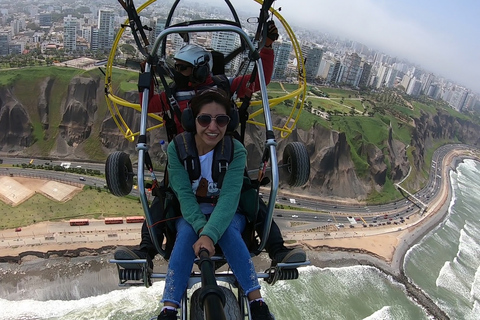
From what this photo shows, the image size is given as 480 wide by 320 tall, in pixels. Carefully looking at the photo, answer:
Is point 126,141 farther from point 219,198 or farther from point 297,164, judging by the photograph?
point 219,198

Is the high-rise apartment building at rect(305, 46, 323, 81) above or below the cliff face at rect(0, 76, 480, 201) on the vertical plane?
above

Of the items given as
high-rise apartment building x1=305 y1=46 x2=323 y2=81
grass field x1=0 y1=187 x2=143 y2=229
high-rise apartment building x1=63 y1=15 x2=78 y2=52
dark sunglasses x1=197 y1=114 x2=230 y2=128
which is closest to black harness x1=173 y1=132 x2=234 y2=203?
dark sunglasses x1=197 y1=114 x2=230 y2=128

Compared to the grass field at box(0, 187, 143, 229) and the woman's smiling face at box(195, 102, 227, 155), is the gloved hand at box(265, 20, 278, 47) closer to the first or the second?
the woman's smiling face at box(195, 102, 227, 155)

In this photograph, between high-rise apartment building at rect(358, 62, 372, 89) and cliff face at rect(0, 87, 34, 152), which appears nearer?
cliff face at rect(0, 87, 34, 152)

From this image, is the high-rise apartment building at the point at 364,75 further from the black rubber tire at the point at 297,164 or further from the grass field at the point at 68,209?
the black rubber tire at the point at 297,164

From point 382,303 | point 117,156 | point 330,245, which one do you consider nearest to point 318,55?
point 330,245

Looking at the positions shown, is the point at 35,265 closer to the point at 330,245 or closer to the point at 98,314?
the point at 98,314
